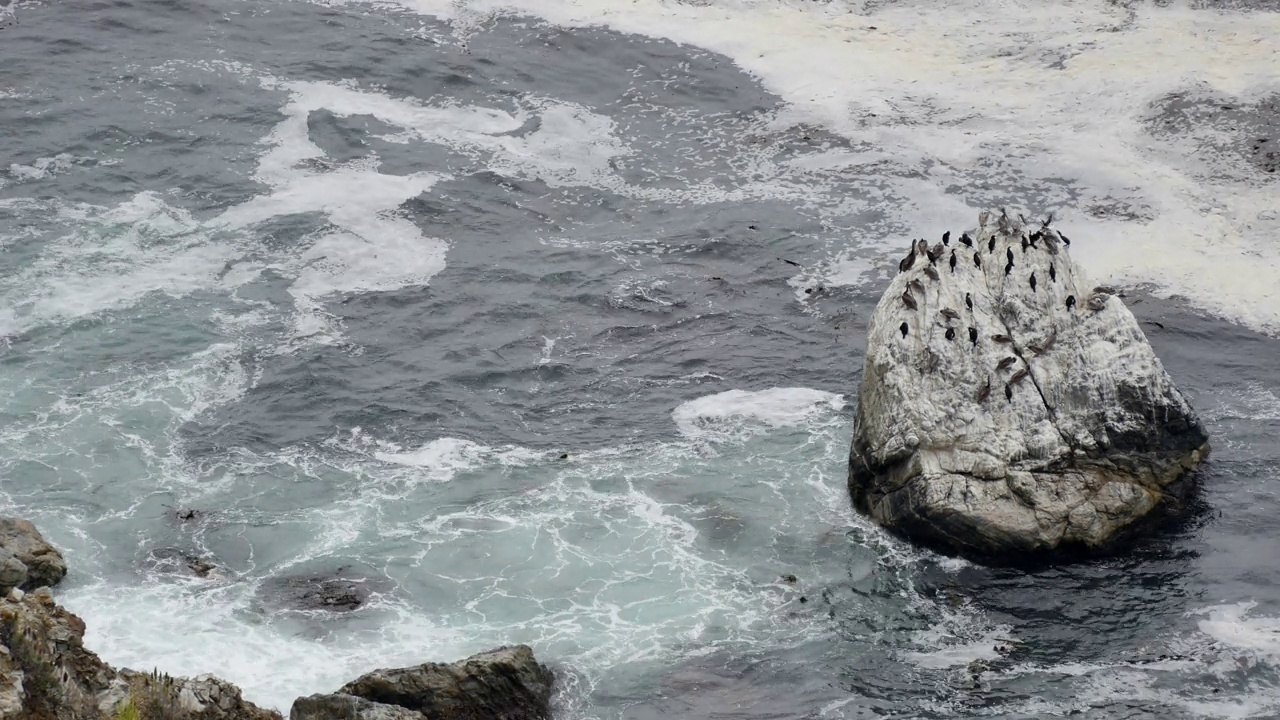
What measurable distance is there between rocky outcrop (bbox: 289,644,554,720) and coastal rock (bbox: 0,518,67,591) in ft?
19.8

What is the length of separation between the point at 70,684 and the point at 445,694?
5944 mm

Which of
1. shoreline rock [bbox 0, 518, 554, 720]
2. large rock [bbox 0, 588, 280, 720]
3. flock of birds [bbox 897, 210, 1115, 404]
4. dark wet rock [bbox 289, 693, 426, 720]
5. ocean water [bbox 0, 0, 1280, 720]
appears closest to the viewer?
large rock [bbox 0, 588, 280, 720]

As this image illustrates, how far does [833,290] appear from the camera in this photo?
33.6 meters

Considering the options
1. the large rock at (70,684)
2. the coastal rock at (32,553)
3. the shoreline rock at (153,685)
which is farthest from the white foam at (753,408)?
the large rock at (70,684)

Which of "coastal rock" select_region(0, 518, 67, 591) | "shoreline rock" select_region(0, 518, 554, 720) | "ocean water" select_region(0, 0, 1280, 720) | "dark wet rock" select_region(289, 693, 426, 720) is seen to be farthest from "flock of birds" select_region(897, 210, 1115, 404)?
"coastal rock" select_region(0, 518, 67, 591)

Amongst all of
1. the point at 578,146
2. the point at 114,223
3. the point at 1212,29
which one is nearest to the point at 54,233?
the point at 114,223

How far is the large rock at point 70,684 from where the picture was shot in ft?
50.1

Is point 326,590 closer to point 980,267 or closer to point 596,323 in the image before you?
point 596,323

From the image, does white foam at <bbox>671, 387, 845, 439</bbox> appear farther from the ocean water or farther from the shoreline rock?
the shoreline rock

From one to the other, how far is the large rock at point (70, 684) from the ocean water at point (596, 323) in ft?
12.6

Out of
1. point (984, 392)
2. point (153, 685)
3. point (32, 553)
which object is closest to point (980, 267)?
point (984, 392)

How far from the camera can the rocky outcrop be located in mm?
19844

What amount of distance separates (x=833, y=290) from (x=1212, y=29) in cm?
1488

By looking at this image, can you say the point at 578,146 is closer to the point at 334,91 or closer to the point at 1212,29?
the point at 334,91
